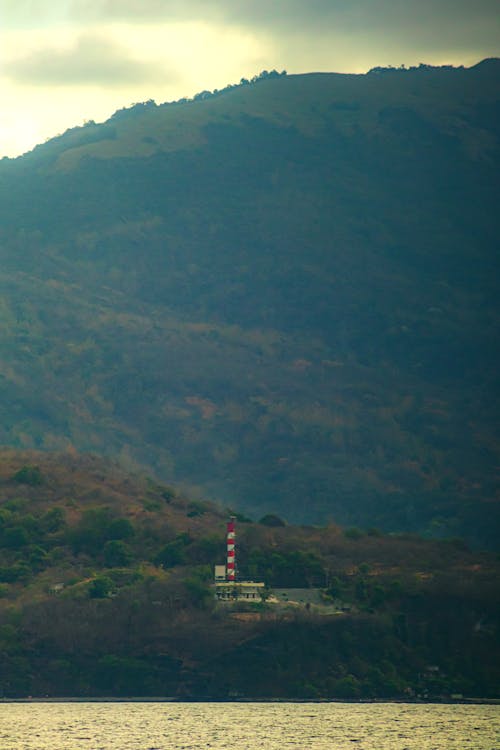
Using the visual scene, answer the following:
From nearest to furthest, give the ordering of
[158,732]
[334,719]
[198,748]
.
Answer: [198,748] < [158,732] < [334,719]

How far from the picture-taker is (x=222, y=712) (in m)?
193

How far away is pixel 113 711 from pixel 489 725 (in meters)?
39.7

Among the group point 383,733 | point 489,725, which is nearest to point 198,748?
point 383,733

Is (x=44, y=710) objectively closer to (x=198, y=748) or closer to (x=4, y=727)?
(x=4, y=727)

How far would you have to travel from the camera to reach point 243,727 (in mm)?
178125

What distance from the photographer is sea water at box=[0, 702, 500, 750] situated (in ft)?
536

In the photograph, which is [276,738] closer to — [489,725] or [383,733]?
[383,733]

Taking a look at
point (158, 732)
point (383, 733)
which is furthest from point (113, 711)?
point (383, 733)

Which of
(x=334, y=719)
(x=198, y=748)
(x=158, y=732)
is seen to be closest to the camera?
(x=198, y=748)

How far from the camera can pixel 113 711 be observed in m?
191

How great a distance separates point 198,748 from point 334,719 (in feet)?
91.6

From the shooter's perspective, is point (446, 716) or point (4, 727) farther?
point (446, 716)

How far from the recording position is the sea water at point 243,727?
164 meters

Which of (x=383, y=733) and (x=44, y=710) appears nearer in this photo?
(x=383, y=733)
